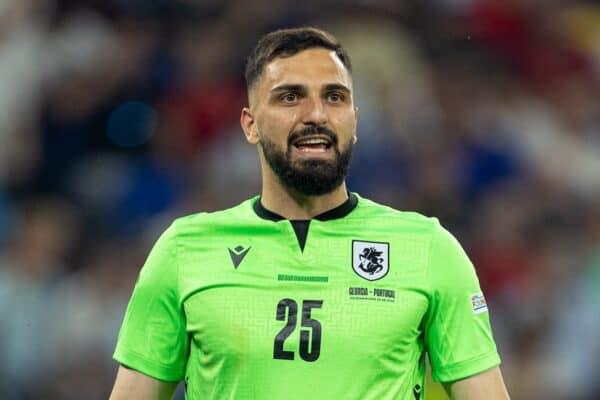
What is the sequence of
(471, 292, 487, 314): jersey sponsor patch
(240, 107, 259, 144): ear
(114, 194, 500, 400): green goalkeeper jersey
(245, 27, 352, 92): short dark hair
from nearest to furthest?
(114, 194, 500, 400): green goalkeeper jersey, (471, 292, 487, 314): jersey sponsor patch, (245, 27, 352, 92): short dark hair, (240, 107, 259, 144): ear

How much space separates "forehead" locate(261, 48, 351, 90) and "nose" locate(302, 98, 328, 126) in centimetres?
7

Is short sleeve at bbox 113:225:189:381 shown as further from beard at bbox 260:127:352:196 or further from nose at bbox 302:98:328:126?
nose at bbox 302:98:328:126

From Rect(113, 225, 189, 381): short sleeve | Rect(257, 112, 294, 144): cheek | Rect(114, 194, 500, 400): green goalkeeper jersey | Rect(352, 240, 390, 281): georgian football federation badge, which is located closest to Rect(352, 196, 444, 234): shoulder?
Rect(114, 194, 500, 400): green goalkeeper jersey

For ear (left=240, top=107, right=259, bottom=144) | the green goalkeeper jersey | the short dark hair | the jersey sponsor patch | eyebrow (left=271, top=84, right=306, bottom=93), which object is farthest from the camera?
ear (left=240, top=107, right=259, bottom=144)

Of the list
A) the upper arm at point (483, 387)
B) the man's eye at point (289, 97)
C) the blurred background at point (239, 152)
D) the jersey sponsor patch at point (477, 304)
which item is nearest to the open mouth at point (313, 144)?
the man's eye at point (289, 97)

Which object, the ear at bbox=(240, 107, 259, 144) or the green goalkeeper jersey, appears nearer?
the green goalkeeper jersey

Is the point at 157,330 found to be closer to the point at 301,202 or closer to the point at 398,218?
the point at 301,202

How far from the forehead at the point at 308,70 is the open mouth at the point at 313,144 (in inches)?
7.3

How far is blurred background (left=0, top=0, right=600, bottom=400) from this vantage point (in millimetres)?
6965

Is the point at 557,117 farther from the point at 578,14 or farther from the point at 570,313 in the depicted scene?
the point at 570,313

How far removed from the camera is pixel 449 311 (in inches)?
144

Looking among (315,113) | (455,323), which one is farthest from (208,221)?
(455,323)

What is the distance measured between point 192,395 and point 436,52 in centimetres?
488

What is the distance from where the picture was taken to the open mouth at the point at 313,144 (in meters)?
3.72
